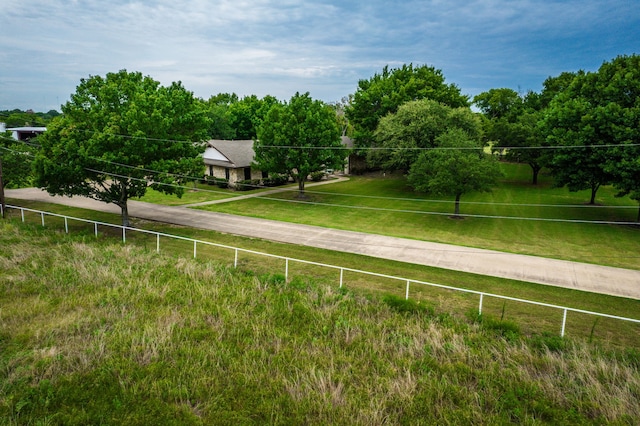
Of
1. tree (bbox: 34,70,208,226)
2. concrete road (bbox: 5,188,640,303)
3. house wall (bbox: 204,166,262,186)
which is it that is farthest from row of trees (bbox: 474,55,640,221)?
house wall (bbox: 204,166,262,186)

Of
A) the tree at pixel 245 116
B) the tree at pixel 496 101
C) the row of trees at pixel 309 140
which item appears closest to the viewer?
the row of trees at pixel 309 140

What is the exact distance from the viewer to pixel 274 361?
987 centimetres

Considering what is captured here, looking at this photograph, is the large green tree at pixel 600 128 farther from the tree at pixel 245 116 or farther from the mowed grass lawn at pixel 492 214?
the tree at pixel 245 116

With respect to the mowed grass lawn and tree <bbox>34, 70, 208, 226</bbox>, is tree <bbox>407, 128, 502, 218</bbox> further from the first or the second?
tree <bbox>34, 70, 208, 226</bbox>

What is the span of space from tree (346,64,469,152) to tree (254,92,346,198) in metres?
9.66

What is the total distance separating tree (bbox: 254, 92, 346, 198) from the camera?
113ft

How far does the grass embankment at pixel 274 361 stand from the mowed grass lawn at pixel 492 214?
12.5 meters

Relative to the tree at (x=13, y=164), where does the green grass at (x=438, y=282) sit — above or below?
below

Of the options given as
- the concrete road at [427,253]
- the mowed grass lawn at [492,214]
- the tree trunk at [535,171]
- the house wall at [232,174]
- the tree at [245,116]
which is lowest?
the concrete road at [427,253]

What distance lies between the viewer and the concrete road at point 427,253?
17688mm

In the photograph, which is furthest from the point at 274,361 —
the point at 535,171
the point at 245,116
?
the point at 245,116

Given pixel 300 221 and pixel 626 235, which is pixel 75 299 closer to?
pixel 300 221

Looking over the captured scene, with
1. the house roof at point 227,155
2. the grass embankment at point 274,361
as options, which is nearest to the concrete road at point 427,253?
the grass embankment at point 274,361

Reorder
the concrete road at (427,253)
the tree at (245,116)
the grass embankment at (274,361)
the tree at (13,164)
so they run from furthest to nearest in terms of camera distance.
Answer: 1. the tree at (245,116)
2. the tree at (13,164)
3. the concrete road at (427,253)
4. the grass embankment at (274,361)
